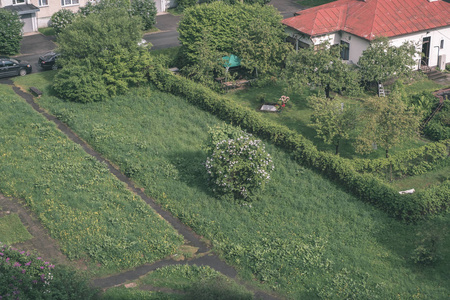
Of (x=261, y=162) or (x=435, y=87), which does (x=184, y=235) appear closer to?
(x=261, y=162)

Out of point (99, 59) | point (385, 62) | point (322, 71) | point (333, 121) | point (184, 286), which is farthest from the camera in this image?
point (99, 59)

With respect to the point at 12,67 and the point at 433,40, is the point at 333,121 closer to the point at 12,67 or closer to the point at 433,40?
the point at 433,40

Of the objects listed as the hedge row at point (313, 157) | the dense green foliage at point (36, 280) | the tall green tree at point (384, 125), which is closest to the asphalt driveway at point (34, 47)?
the hedge row at point (313, 157)

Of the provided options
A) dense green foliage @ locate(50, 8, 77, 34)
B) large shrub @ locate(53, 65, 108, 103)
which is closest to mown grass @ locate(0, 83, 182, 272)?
large shrub @ locate(53, 65, 108, 103)

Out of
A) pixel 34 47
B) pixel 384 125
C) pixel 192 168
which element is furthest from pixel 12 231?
pixel 34 47

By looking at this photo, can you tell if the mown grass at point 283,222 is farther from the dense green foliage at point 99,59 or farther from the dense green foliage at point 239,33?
the dense green foliage at point 239,33
